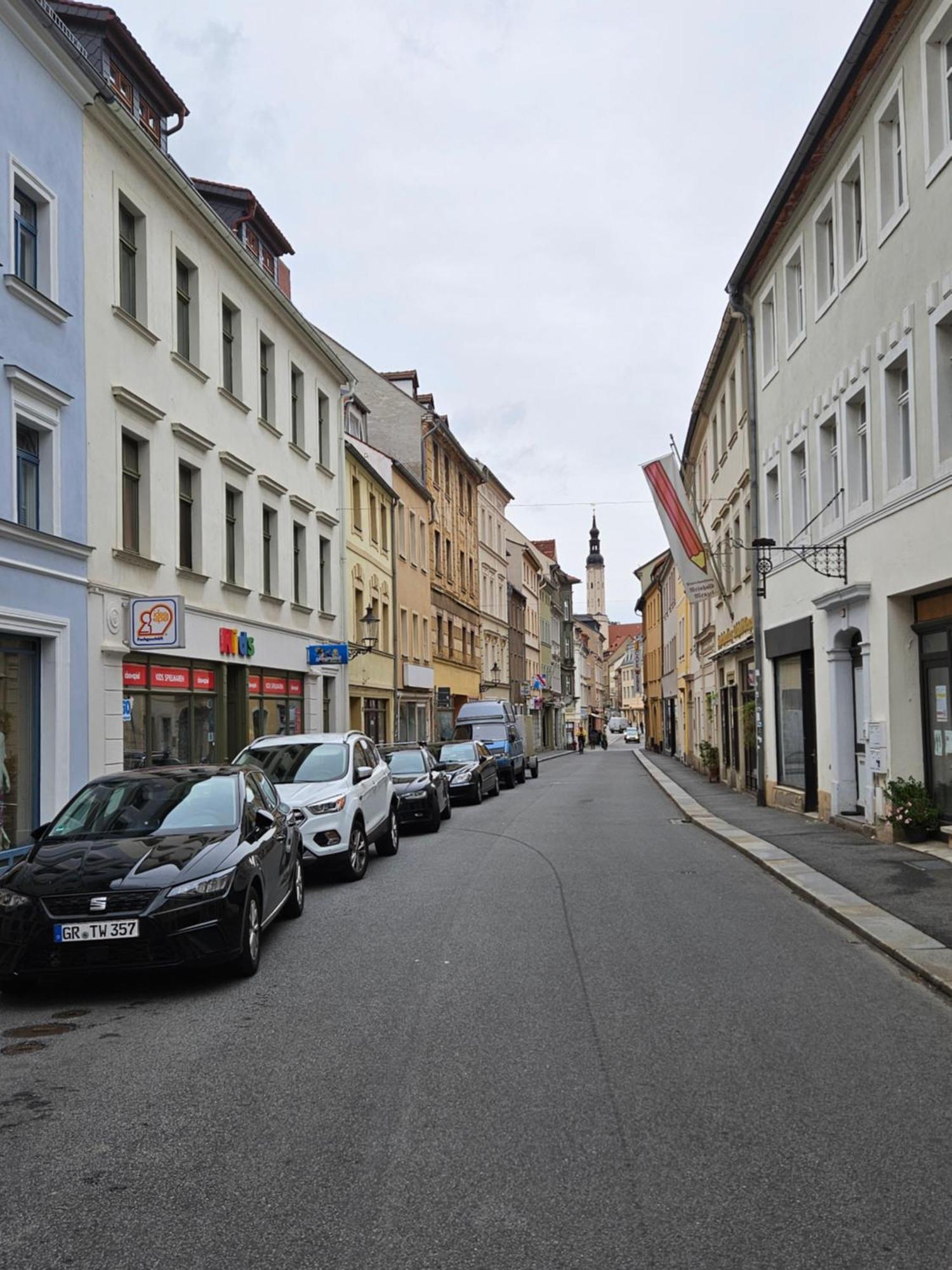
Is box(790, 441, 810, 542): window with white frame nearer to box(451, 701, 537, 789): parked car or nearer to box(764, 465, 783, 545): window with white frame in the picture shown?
box(764, 465, 783, 545): window with white frame

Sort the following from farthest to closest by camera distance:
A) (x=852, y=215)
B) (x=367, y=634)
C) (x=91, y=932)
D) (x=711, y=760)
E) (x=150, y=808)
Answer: (x=711, y=760) → (x=367, y=634) → (x=852, y=215) → (x=150, y=808) → (x=91, y=932)

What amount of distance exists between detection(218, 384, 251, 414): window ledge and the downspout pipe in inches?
382

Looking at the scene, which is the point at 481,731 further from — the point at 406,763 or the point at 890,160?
the point at 890,160

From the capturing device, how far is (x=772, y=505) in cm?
2333

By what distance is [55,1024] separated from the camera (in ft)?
23.7

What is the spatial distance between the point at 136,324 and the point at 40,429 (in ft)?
11.6

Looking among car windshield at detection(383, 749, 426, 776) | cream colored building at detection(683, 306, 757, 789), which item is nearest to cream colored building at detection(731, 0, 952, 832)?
cream colored building at detection(683, 306, 757, 789)

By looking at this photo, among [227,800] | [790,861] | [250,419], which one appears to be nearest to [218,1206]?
[227,800]

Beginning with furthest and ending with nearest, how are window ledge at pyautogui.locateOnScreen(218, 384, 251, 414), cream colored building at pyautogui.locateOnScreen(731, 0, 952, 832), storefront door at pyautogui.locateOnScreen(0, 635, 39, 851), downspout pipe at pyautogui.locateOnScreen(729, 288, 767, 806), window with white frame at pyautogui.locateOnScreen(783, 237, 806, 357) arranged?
downspout pipe at pyautogui.locateOnScreen(729, 288, 767, 806), window ledge at pyautogui.locateOnScreen(218, 384, 251, 414), window with white frame at pyautogui.locateOnScreen(783, 237, 806, 357), storefront door at pyautogui.locateOnScreen(0, 635, 39, 851), cream colored building at pyautogui.locateOnScreen(731, 0, 952, 832)

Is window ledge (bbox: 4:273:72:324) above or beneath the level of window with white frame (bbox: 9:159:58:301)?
beneath

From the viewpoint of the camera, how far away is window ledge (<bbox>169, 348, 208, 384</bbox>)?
2004cm

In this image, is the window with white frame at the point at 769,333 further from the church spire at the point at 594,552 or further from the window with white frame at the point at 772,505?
the church spire at the point at 594,552

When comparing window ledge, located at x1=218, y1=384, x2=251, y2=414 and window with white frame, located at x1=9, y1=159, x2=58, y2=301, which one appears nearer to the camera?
window with white frame, located at x1=9, y1=159, x2=58, y2=301

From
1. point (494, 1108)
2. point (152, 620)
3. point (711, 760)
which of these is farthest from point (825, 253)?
point (711, 760)
